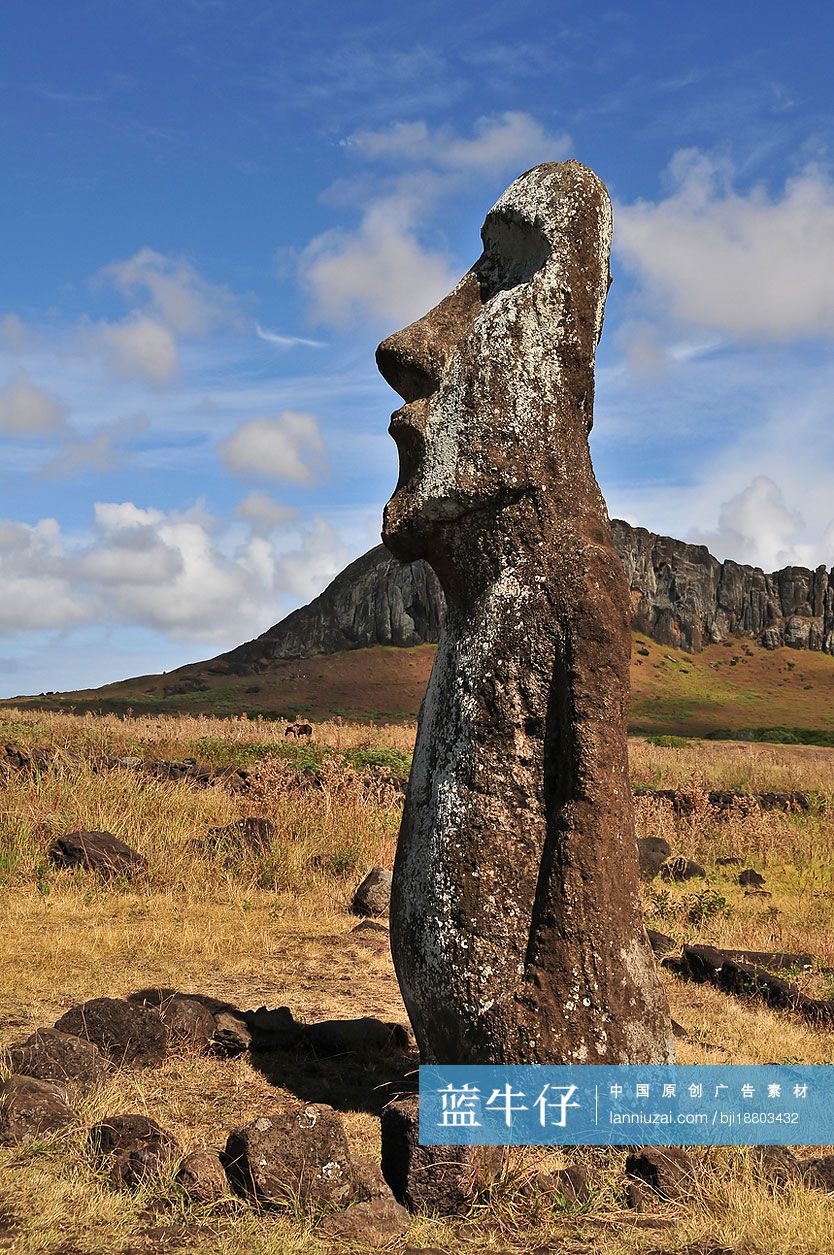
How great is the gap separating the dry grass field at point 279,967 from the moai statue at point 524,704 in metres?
0.66

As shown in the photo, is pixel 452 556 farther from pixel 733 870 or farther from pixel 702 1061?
pixel 733 870

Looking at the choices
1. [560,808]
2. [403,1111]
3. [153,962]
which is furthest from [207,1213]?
[153,962]

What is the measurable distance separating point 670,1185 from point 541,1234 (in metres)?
0.60

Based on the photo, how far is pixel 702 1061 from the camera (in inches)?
231

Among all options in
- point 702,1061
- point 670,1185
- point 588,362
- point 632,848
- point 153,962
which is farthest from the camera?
point 153,962

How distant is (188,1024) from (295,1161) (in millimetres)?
1975

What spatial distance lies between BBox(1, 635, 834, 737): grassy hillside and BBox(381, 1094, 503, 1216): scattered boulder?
5127 centimetres

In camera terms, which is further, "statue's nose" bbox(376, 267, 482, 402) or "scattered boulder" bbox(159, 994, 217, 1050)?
"scattered boulder" bbox(159, 994, 217, 1050)

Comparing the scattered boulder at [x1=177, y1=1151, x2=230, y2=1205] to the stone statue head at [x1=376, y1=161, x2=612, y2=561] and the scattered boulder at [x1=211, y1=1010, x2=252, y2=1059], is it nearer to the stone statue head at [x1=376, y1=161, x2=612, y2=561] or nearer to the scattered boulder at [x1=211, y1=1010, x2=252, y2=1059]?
the scattered boulder at [x1=211, y1=1010, x2=252, y2=1059]

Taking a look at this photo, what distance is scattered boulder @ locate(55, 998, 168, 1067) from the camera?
17.6ft

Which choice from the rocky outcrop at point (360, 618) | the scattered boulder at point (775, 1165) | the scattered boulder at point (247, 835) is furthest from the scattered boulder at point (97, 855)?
the rocky outcrop at point (360, 618)

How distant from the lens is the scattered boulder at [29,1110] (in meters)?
4.36

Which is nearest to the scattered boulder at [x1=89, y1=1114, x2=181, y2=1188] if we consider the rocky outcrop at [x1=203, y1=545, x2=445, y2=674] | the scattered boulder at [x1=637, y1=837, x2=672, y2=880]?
the scattered boulder at [x1=637, y1=837, x2=672, y2=880]

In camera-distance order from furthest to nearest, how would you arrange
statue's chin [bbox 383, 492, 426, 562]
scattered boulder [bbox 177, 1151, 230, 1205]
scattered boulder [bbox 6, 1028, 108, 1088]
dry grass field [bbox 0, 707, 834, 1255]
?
statue's chin [bbox 383, 492, 426, 562] → scattered boulder [bbox 6, 1028, 108, 1088] → scattered boulder [bbox 177, 1151, 230, 1205] → dry grass field [bbox 0, 707, 834, 1255]
